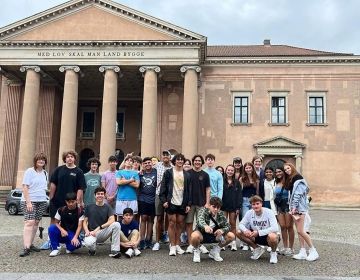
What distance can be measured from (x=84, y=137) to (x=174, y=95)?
9.07 meters

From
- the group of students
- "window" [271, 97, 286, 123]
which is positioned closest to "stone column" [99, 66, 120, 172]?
"window" [271, 97, 286, 123]

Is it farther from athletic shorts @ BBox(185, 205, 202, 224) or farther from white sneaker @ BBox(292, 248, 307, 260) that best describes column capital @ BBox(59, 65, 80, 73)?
white sneaker @ BBox(292, 248, 307, 260)

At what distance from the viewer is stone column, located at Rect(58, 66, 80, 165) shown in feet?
98.7

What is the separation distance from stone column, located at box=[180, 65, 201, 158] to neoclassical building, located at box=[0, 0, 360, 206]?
0.07 m

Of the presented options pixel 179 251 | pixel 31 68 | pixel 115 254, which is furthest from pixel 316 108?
pixel 115 254

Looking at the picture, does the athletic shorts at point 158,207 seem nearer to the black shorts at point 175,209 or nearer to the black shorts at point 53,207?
the black shorts at point 175,209

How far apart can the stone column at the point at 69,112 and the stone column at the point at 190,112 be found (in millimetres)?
7841

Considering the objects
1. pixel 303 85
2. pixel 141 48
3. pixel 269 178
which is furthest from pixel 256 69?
pixel 269 178

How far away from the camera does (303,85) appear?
109ft

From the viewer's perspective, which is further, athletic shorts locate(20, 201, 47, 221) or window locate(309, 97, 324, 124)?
window locate(309, 97, 324, 124)

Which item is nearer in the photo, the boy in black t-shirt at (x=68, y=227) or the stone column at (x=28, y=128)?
the boy in black t-shirt at (x=68, y=227)

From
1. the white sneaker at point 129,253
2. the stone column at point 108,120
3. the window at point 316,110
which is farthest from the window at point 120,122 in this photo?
the white sneaker at point 129,253

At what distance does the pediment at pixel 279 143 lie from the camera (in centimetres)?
3225

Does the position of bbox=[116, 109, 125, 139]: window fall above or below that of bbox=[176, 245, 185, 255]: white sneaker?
above
